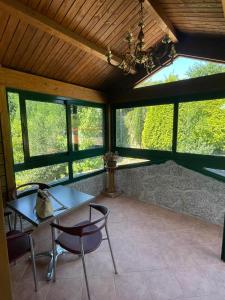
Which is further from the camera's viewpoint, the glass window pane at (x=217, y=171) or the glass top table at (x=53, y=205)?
the glass window pane at (x=217, y=171)

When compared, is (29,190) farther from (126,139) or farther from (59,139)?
(126,139)

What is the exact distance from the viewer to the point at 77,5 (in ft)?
6.31

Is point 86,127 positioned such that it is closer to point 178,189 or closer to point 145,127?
point 145,127

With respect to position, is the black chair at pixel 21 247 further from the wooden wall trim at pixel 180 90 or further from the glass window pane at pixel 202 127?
the wooden wall trim at pixel 180 90

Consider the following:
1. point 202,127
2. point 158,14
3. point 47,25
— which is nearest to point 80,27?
point 47,25

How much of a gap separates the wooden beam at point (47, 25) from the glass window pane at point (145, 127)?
1489 mm

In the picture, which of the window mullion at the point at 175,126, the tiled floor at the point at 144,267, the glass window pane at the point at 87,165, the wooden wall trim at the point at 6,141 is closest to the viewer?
the tiled floor at the point at 144,267

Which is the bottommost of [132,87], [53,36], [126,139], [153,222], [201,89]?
[153,222]

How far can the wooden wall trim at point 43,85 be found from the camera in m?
2.45

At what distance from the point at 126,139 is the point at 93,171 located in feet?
3.43

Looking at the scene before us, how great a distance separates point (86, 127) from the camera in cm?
377

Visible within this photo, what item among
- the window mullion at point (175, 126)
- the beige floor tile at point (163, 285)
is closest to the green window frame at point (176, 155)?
the window mullion at point (175, 126)

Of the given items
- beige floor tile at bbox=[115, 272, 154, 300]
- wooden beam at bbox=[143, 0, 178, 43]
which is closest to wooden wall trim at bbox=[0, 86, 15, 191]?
beige floor tile at bbox=[115, 272, 154, 300]

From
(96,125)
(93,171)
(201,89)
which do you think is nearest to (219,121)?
(201,89)
